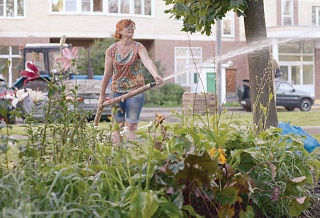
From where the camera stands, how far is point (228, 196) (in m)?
3.76

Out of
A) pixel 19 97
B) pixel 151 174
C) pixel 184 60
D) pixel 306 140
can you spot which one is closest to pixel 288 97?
pixel 184 60

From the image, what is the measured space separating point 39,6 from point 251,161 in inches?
1241

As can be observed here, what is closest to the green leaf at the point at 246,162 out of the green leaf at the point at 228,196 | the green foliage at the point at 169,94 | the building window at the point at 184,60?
the green leaf at the point at 228,196

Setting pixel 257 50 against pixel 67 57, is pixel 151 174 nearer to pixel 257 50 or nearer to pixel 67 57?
pixel 67 57

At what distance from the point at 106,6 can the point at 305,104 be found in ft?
40.7

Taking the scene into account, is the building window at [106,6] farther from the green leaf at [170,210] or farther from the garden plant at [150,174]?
the green leaf at [170,210]

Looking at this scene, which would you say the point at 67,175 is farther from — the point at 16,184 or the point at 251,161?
the point at 251,161

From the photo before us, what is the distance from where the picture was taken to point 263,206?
14.2 feet

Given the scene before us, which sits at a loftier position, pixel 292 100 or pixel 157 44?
pixel 157 44

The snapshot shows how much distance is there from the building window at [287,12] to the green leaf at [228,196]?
123ft

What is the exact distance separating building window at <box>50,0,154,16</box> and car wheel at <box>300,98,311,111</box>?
11.3 meters

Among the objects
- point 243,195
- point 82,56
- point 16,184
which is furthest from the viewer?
point 82,56

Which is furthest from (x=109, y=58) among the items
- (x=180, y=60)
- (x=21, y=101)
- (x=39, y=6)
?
(x=180, y=60)

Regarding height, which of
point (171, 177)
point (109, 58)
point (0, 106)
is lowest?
point (171, 177)
